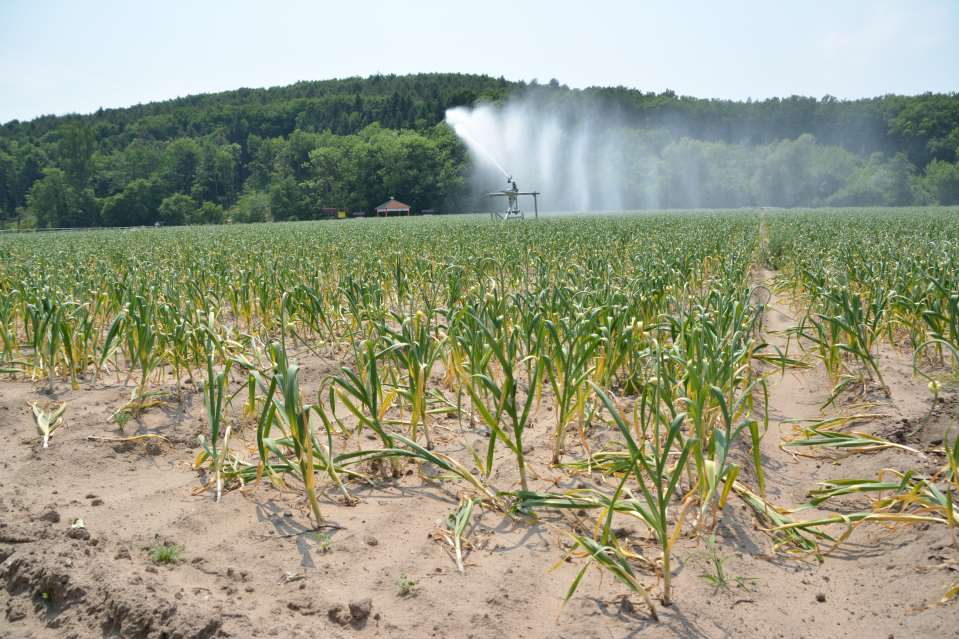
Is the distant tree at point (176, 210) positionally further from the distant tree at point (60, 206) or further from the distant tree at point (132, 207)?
the distant tree at point (60, 206)

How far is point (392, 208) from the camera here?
261ft

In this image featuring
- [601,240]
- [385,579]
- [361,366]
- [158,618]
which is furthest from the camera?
[601,240]

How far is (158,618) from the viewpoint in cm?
201

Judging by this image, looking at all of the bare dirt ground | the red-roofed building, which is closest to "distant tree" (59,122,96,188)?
the red-roofed building

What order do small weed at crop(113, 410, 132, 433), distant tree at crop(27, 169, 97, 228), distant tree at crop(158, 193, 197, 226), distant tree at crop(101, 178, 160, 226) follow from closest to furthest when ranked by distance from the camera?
small weed at crop(113, 410, 132, 433), distant tree at crop(158, 193, 197, 226), distant tree at crop(27, 169, 97, 228), distant tree at crop(101, 178, 160, 226)

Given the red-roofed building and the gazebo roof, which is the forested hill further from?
the gazebo roof

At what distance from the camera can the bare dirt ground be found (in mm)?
2068

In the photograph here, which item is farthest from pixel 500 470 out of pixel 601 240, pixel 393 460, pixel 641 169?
pixel 641 169

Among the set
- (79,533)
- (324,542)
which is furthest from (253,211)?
(324,542)

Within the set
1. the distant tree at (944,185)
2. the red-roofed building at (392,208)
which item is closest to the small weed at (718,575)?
the red-roofed building at (392,208)

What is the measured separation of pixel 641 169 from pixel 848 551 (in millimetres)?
86367

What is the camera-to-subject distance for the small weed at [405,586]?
223cm

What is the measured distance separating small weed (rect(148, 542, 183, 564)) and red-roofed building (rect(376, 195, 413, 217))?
7705 centimetres

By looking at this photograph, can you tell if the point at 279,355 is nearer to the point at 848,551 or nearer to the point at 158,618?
the point at 158,618
